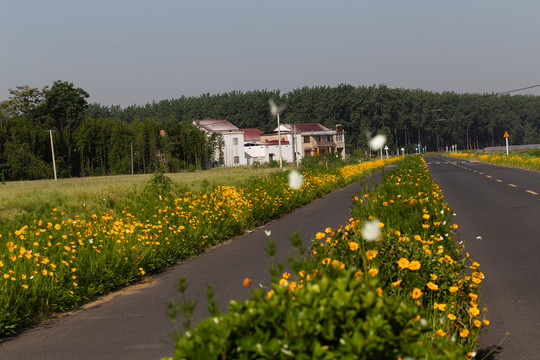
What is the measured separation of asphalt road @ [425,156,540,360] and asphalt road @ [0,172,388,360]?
2376 mm

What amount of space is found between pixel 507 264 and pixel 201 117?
557 feet

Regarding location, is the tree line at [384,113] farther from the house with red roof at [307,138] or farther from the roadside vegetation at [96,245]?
the roadside vegetation at [96,245]

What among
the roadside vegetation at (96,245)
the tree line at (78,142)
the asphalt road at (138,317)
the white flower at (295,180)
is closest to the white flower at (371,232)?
the asphalt road at (138,317)

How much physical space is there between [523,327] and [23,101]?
96733 millimetres

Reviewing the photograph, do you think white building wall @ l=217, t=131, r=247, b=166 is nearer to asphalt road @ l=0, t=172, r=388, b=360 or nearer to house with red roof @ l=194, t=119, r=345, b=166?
house with red roof @ l=194, t=119, r=345, b=166

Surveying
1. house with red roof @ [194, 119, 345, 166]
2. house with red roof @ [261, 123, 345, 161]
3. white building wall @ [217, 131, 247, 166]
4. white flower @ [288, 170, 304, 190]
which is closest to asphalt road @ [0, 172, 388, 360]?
white flower @ [288, 170, 304, 190]

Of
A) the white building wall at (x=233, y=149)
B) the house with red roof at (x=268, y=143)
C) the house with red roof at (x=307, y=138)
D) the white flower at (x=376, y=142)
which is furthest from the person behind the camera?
the white flower at (x=376, y=142)

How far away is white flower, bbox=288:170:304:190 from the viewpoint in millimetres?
22711

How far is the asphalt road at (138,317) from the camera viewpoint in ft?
18.9

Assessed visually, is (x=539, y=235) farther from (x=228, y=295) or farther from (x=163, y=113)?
(x=163, y=113)

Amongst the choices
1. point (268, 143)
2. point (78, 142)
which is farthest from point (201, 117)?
point (78, 142)

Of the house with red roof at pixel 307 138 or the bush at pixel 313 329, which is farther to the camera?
the house with red roof at pixel 307 138

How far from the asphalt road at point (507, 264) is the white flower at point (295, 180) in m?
6.03

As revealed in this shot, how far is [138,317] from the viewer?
6941mm
